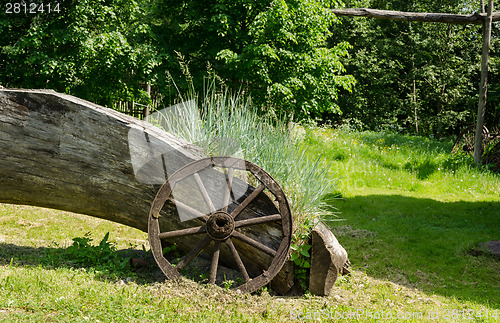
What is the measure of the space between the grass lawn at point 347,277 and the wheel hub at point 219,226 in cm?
45

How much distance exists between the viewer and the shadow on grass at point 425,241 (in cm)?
454

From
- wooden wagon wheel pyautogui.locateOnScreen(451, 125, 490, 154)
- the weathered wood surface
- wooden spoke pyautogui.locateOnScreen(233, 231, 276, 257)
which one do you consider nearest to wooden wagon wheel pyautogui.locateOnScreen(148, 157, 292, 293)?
wooden spoke pyautogui.locateOnScreen(233, 231, 276, 257)

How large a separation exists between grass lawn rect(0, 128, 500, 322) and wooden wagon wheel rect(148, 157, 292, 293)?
18cm

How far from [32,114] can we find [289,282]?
2946 millimetres

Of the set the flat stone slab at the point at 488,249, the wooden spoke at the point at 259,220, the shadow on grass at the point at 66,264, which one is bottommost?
the flat stone slab at the point at 488,249

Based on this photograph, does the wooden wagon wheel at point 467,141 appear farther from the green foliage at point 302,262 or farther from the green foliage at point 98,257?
the green foliage at point 98,257

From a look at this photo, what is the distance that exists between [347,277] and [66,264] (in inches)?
112

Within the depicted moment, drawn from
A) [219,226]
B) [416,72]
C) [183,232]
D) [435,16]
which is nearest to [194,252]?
[183,232]

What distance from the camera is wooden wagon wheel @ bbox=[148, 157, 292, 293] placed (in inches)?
139

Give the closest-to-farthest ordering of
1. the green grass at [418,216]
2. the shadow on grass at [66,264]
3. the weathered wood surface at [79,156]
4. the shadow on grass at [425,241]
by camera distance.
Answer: the shadow on grass at [66,264], the weathered wood surface at [79,156], the shadow on grass at [425,241], the green grass at [418,216]

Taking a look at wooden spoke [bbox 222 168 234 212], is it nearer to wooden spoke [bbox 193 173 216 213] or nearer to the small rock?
wooden spoke [bbox 193 173 216 213]

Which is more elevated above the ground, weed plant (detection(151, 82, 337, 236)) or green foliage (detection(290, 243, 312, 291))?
weed plant (detection(151, 82, 337, 236))

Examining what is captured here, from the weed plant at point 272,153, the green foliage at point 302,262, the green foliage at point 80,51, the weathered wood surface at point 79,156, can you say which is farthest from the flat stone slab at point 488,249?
the green foliage at point 80,51

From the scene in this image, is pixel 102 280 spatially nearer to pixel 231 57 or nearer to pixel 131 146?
pixel 131 146
